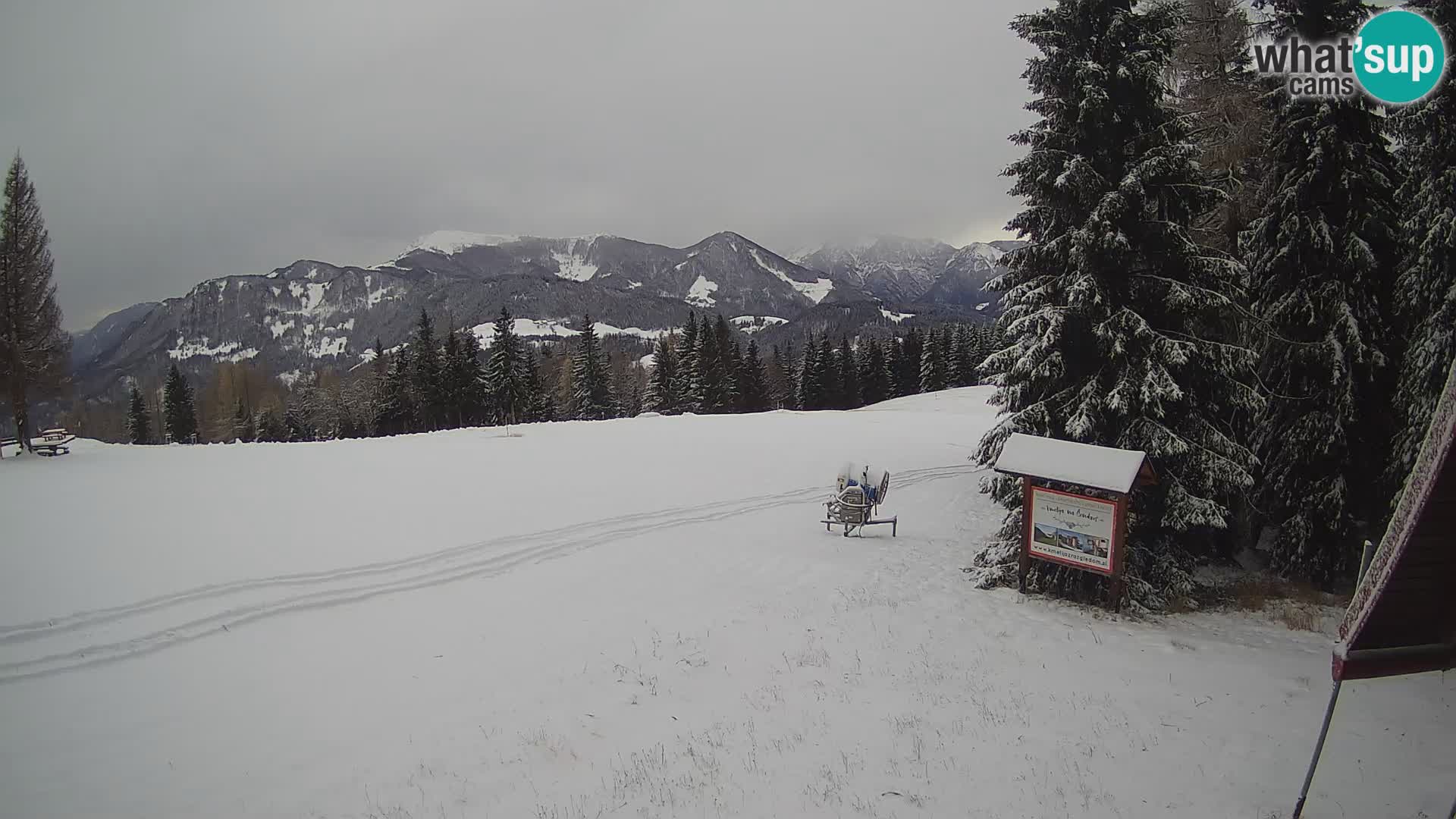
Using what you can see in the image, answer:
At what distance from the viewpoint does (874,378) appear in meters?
74.7

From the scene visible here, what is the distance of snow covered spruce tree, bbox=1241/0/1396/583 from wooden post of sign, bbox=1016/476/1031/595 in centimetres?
550

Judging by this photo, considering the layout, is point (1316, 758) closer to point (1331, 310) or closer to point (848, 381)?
point (1331, 310)

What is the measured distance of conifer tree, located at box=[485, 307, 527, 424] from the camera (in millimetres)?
53844

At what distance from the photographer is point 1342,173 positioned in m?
12.0

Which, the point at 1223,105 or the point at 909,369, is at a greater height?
the point at 1223,105

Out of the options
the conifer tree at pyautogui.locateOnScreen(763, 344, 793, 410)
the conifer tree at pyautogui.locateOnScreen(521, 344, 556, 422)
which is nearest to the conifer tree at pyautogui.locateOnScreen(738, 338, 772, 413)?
the conifer tree at pyautogui.locateOnScreen(763, 344, 793, 410)

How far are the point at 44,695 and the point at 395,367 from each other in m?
52.0

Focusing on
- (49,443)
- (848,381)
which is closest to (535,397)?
(49,443)

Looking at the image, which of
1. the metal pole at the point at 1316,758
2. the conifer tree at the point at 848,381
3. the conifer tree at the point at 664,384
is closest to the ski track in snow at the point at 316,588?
the metal pole at the point at 1316,758

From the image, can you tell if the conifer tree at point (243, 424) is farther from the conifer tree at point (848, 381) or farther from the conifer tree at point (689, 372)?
the conifer tree at point (848, 381)

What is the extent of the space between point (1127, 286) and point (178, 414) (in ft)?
270

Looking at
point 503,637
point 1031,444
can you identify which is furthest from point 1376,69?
point 503,637

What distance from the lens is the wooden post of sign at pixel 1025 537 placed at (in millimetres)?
12055

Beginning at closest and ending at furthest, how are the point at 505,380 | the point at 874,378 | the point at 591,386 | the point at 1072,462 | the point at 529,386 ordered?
the point at 1072,462
the point at 505,380
the point at 529,386
the point at 591,386
the point at 874,378
